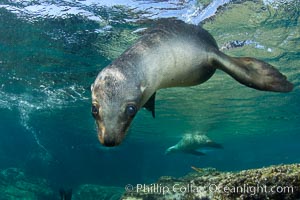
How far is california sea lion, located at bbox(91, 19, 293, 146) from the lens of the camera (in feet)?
9.49

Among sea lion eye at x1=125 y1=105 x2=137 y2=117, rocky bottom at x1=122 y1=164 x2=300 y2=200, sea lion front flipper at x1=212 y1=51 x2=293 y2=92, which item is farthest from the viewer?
sea lion front flipper at x1=212 y1=51 x2=293 y2=92

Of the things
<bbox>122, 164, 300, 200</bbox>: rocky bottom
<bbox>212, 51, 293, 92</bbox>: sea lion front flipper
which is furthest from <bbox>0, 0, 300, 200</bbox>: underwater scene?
<bbox>212, 51, 293, 92</bbox>: sea lion front flipper

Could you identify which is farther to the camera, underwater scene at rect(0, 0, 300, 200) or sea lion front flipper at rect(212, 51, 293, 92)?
underwater scene at rect(0, 0, 300, 200)

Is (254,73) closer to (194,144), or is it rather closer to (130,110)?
(130,110)

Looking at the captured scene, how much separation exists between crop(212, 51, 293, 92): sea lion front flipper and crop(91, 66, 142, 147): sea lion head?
179 centimetres

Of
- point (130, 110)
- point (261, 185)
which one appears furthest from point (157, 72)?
point (261, 185)

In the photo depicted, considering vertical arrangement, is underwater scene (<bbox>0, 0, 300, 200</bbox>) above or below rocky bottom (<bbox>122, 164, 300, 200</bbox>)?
above

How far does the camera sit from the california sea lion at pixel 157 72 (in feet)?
9.49

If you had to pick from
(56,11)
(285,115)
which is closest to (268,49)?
(56,11)

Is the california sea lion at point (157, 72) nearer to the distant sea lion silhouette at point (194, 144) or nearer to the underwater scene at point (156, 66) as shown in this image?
the underwater scene at point (156, 66)

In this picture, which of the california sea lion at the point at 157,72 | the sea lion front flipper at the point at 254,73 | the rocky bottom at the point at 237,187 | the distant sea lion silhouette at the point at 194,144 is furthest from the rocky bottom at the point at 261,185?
the distant sea lion silhouette at the point at 194,144

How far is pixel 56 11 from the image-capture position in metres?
10.9

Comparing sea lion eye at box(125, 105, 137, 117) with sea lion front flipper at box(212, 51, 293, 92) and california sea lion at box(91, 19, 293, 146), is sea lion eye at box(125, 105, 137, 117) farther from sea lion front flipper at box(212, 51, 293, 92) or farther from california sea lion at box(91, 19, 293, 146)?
sea lion front flipper at box(212, 51, 293, 92)

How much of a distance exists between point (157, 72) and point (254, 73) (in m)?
1.57
